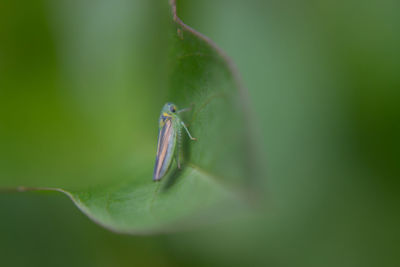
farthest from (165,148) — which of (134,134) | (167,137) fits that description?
(134,134)

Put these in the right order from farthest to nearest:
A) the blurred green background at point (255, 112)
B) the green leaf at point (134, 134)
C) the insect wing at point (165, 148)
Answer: the blurred green background at point (255, 112)
the insect wing at point (165, 148)
the green leaf at point (134, 134)

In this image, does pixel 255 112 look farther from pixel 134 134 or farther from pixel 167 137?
pixel 134 134

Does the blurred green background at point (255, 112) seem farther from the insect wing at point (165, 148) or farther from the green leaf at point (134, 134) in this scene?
the insect wing at point (165, 148)

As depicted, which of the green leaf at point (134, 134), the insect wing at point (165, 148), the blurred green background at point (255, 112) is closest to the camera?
the green leaf at point (134, 134)

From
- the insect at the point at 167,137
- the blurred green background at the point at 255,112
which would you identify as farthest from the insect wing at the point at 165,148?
the blurred green background at the point at 255,112

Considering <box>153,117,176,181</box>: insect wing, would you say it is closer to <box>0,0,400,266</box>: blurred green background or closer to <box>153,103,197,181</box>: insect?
<box>153,103,197,181</box>: insect

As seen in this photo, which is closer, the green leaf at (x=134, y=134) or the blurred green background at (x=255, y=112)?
the green leaf at (x=134, y=134)

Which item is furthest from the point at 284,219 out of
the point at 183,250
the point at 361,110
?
the point at 361,110
